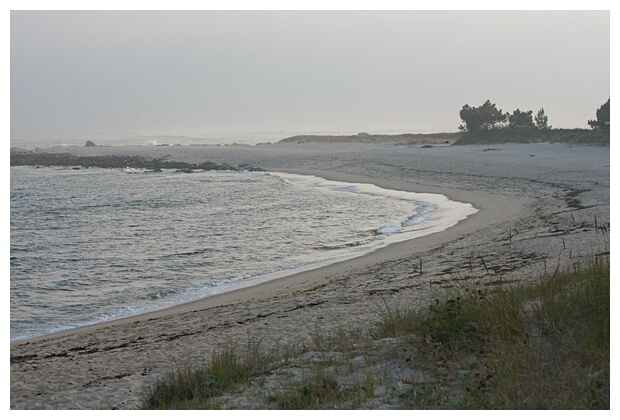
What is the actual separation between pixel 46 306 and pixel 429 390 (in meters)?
9.60

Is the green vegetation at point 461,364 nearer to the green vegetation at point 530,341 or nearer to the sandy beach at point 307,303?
the green vegetation at point 530,341

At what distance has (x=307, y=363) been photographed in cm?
648

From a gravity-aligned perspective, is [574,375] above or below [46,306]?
above

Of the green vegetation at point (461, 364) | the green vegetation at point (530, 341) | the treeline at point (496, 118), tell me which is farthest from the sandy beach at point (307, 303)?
the treeline at point (496, 118)

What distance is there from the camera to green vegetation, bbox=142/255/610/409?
16.1ft

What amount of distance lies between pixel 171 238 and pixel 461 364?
15652 millimetres

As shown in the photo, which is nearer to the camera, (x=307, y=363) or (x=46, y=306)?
(x=307, y=363)

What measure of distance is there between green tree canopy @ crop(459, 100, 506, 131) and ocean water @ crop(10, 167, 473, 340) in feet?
124

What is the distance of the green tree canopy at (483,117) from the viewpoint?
233ft

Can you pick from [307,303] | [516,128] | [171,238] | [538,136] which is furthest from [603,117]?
[307,303]

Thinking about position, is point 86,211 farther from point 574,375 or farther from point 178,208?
point 574,375

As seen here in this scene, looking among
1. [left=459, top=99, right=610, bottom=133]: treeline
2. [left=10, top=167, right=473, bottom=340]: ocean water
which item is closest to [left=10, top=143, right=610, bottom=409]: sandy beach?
[left=10, top=167, right=473, bottom=340]: ocean water

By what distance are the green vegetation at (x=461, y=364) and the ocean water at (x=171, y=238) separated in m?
6.18
